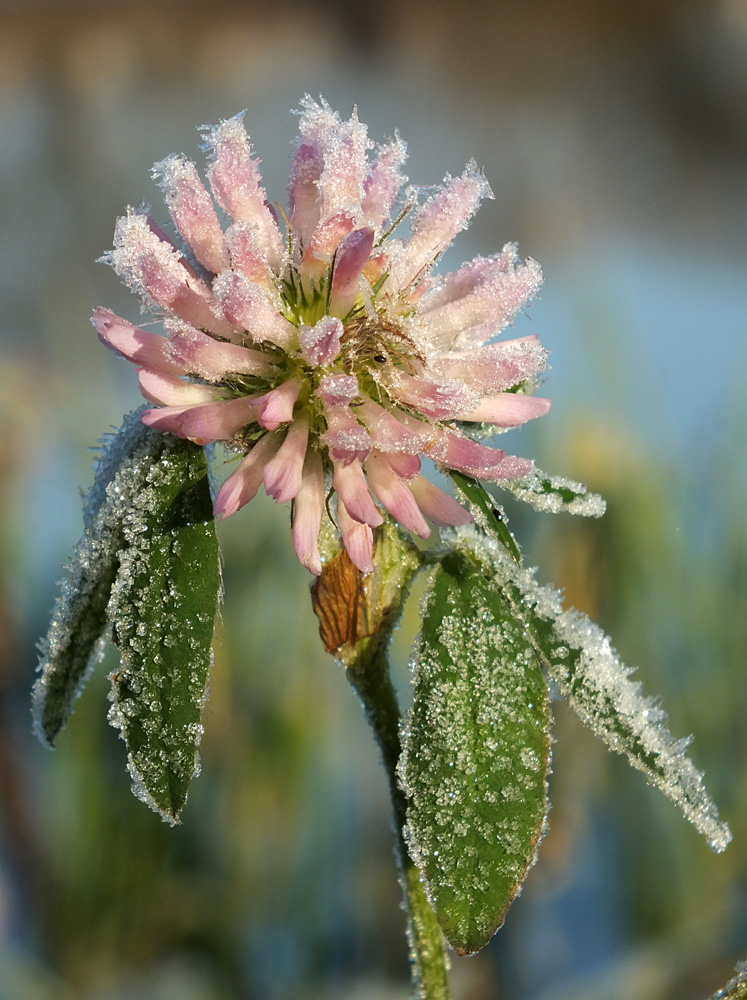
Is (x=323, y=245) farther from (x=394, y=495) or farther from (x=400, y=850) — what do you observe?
(x=400, y=850)

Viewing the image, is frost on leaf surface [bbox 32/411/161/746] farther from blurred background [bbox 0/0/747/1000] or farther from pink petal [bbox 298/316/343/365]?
blurred background [bbox 0/0/747/1000]

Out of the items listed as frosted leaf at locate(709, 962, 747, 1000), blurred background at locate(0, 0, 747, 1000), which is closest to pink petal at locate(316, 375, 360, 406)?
frosted leaf at locate(709, 962, 747, 1000)

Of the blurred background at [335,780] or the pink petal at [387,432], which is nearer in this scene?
the pink petal at [387,432]

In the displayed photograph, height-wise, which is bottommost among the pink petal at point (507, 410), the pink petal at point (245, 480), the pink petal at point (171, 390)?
the pink petal at point (507, 410)

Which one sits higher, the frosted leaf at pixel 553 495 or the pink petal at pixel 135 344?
the pink petal at pixel 135 344

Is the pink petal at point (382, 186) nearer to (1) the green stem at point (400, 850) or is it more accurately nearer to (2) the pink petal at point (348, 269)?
(2) the pink petal at point (348, 269)

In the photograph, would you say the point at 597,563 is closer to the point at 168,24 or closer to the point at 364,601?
the point at 364,601

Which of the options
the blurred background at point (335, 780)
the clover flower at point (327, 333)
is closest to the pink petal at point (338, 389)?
the clover flower at point (327, 333)
